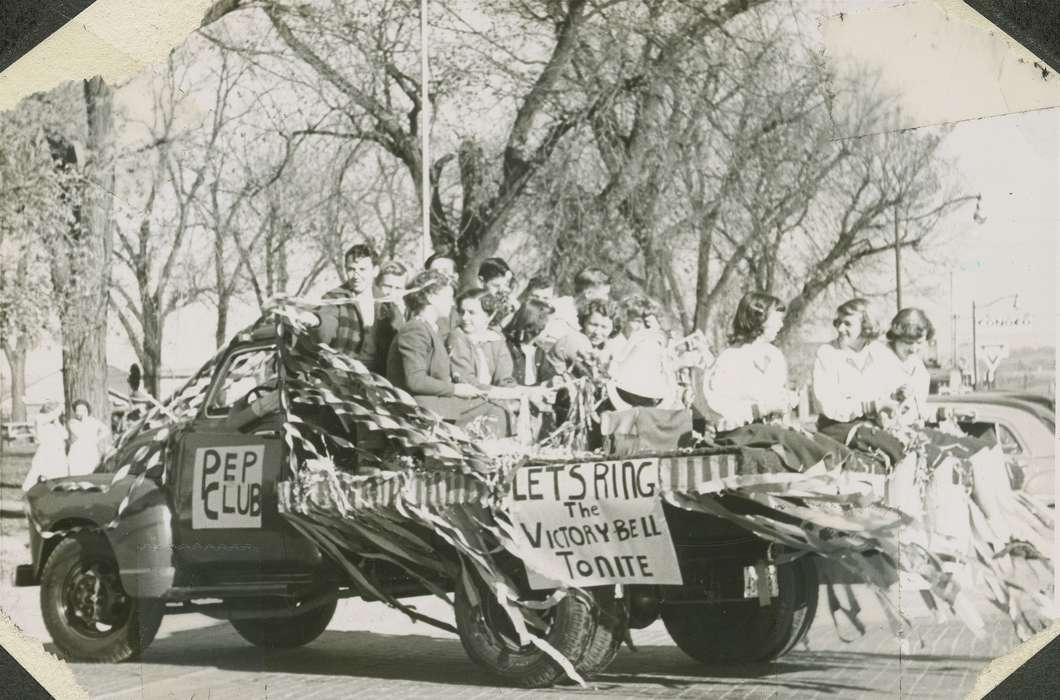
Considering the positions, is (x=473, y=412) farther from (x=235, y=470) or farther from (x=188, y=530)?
(x=188, y=530)

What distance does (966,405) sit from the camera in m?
6.67

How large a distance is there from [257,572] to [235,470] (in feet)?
1.53

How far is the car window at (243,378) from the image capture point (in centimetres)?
774

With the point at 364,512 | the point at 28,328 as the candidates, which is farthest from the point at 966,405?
the point at 28,328

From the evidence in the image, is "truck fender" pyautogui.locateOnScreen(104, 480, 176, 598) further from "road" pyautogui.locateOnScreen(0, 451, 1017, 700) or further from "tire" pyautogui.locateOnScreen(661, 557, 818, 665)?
"tire" pyautogui.locateOnScreen(661, 557, 818, 665)

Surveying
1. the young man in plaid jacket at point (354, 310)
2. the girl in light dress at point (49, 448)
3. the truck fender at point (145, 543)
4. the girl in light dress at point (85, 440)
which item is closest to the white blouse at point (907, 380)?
the young man in plaid jacket at point (354, 310)

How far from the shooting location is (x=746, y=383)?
677cm

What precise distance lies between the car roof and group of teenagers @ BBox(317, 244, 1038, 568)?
0.45 feet

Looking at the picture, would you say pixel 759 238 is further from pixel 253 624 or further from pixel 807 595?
pixel 253 624

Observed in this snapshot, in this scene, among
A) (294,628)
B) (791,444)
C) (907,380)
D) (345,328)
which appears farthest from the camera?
(294,628)

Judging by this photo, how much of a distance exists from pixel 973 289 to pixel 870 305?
1.30 feet

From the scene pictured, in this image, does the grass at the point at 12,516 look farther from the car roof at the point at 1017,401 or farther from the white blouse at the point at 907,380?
the car roof at the point at 1017,401

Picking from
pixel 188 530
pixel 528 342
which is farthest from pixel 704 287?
pixel 188 530

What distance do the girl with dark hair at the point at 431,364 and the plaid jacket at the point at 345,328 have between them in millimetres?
161
